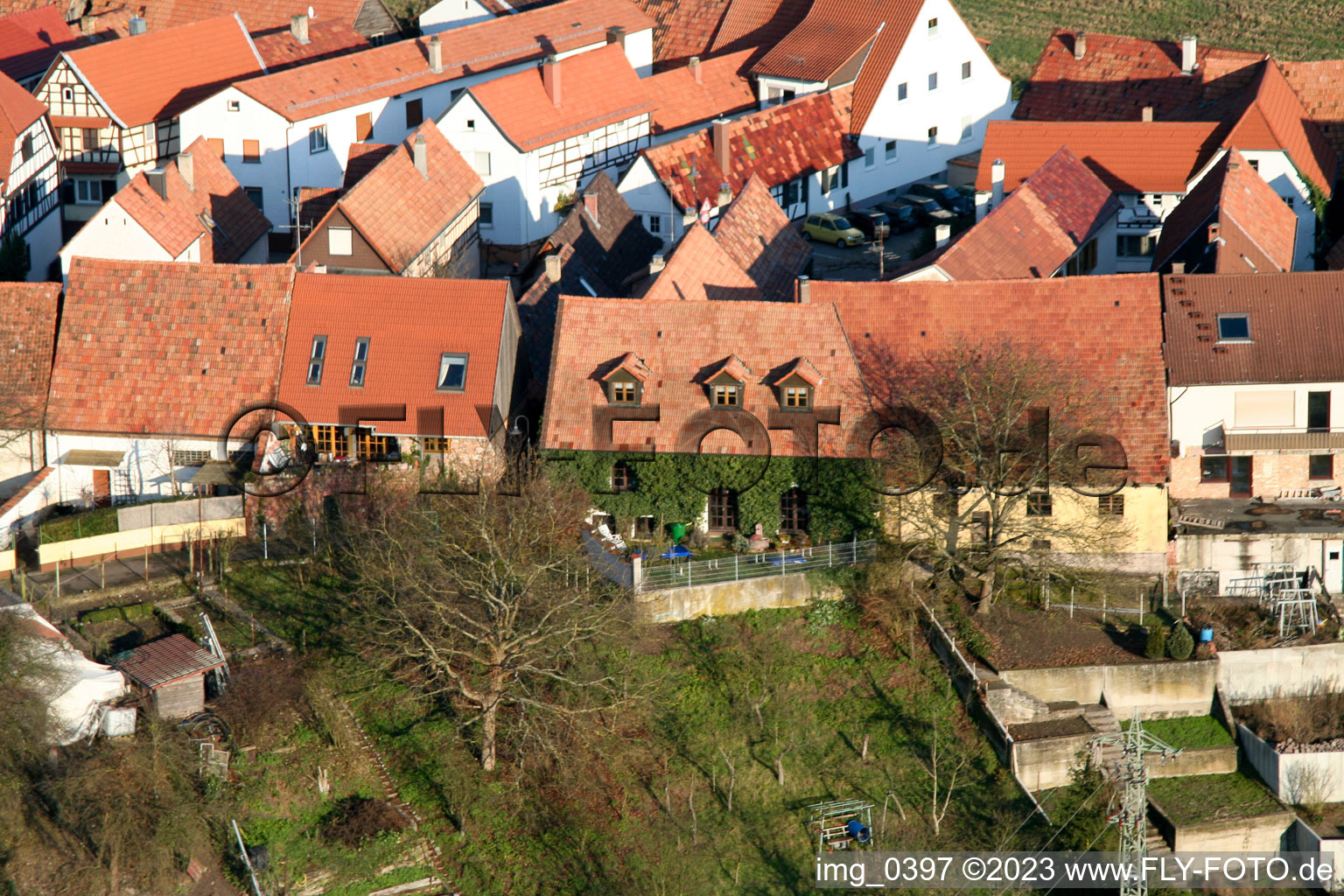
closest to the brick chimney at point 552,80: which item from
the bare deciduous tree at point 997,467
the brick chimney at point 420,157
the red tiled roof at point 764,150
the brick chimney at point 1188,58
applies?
the red tiled roof at point 764,150

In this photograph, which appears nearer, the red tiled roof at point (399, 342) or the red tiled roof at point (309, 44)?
the red tiled roof at point (399, 342)

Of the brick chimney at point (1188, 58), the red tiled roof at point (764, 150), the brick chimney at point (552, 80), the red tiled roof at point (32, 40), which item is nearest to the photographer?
the red tiled roof at point (764, 150)

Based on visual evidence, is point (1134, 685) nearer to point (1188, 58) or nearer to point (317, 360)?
point (317, 360)

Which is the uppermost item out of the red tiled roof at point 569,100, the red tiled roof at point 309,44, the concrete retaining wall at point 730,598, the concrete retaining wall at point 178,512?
the red tiled roof at point 309,44

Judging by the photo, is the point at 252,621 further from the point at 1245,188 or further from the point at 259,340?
the point at 1245,188

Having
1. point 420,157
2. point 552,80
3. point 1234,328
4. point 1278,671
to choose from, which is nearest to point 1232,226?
point 1234,328

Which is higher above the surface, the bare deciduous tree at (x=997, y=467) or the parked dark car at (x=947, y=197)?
the parked dark car at (x=947, y=197)

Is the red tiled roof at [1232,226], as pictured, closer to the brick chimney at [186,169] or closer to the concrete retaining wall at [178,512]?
the concrete retaining wall at [178,512]
